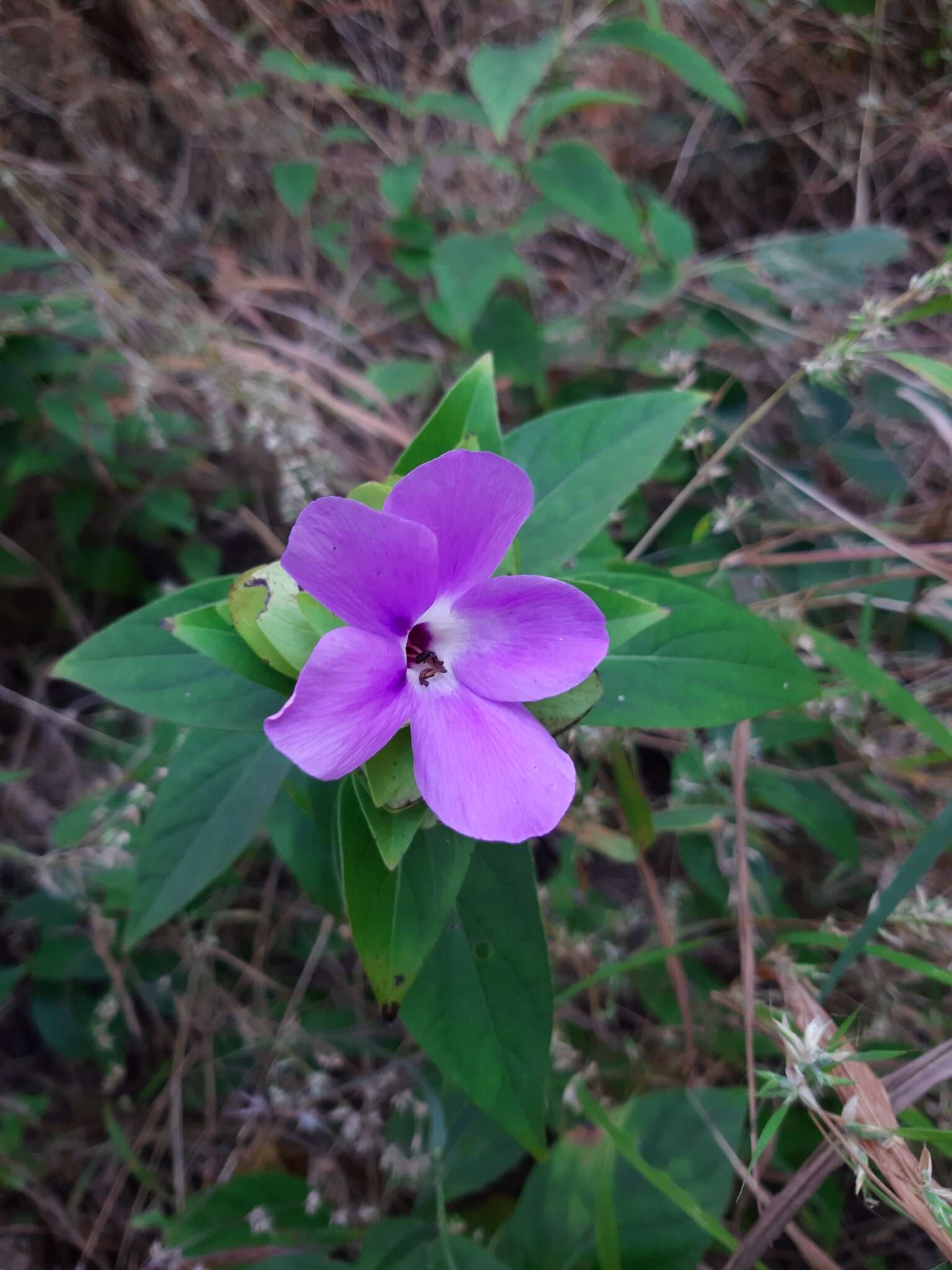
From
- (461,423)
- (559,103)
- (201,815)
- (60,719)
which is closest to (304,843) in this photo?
(201,815)

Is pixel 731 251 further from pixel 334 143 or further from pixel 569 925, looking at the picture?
pixel 569 925

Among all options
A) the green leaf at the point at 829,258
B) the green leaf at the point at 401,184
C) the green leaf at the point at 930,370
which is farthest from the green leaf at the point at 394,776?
the green leaf at the point at 829,258

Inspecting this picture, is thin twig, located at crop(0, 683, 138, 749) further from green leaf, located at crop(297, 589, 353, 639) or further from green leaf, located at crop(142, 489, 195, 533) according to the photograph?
green leaf, located at crop(297, 589, 353, 639)

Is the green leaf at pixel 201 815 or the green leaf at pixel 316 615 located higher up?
the green leaf at pixel 316 615

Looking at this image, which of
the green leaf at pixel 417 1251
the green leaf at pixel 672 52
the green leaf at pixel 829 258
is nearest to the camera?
the green leaf at pixel 417 1251

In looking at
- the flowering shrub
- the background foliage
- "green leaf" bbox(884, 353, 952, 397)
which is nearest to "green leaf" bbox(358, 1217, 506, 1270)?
the background foliage

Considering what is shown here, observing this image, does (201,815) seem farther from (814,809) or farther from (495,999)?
(814,809)

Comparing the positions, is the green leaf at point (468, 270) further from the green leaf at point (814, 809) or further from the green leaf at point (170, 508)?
the green leaf at point (814, 809)
